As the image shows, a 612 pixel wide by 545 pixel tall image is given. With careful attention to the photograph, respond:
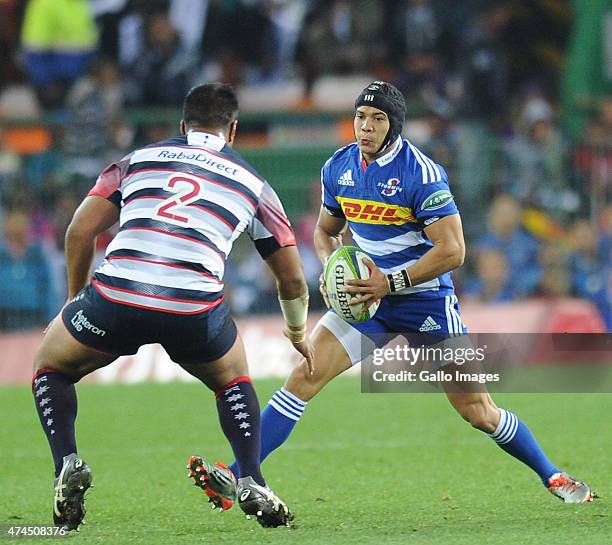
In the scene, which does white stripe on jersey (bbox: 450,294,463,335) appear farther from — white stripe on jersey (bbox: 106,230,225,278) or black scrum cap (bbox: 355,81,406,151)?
white stripe on jersey (bbox: 106,230,225,278)

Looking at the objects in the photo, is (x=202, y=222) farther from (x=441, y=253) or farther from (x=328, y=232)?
(x=328, y=232)

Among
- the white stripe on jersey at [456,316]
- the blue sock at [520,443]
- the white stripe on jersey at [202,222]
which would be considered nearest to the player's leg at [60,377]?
the white stripe on jersey at [202,222]

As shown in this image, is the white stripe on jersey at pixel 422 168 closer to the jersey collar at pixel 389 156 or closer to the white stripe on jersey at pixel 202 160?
the jersey collar at pixel 389 156

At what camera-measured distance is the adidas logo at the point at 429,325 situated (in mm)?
7578

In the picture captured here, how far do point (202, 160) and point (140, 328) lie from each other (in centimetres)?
83

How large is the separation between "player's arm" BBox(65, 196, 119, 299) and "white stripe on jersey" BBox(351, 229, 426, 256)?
5.59 feet

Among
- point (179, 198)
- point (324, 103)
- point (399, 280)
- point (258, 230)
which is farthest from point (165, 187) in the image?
point (324, 103)

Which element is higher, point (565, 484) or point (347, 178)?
point (347, 178)

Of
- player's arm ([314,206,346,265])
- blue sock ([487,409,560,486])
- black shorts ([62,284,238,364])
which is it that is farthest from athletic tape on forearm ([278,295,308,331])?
blue sock ([487,409,560,486])

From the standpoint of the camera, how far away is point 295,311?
6.73 metres

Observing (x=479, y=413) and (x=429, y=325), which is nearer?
(x=479, y=413)

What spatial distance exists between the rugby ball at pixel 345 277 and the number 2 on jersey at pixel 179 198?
123 centimetres

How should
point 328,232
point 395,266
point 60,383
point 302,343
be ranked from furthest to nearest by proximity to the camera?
point 328,232, point 395,266, point 302,343, point 60,383

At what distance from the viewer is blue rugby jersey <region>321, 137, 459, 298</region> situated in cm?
Answer: 731
